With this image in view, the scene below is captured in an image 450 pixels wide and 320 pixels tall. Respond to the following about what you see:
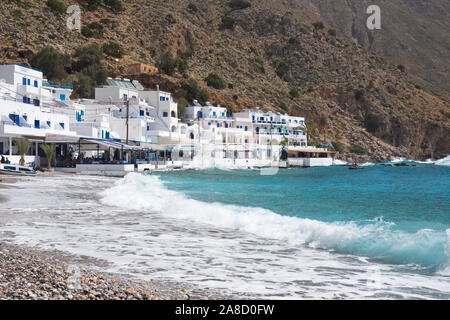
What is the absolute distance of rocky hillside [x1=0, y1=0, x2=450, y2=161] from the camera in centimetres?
9081

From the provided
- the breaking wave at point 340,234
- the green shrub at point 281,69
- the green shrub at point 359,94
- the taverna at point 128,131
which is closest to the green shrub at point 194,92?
the taverna at point 128,131

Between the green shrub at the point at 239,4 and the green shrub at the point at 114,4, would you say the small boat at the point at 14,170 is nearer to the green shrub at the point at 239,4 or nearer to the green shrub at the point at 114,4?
the green shrub at the point at 114,4

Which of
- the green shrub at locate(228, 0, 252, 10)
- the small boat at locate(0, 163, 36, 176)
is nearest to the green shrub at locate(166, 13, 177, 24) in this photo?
the green shrub at locate(228, 0, 252, 10)

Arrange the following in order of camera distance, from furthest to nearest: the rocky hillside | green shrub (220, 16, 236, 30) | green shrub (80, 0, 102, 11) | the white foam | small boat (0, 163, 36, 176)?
green shrub (220, 16, 236, 30) → green shrub (80, 0, 102, 11) → the rocky hillside → small boat (0, 163, 36, 176) → the white foam

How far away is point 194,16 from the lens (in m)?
129

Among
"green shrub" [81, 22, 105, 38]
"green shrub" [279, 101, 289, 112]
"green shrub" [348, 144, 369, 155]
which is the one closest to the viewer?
"green shrub" [81, 22, 105, 38]

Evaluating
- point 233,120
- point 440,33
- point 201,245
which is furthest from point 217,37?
point 201,245

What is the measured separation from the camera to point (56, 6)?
310 ft

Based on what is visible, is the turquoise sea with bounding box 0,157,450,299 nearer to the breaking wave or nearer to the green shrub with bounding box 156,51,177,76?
the breaking wave

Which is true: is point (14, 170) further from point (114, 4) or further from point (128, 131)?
point (114, 4)

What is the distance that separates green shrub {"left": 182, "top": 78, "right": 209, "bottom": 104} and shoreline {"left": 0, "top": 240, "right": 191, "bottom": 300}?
84480mm

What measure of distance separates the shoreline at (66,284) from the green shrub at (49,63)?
245 feet

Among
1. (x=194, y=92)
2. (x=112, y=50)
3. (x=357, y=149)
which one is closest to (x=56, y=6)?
(x=112, y=50)
